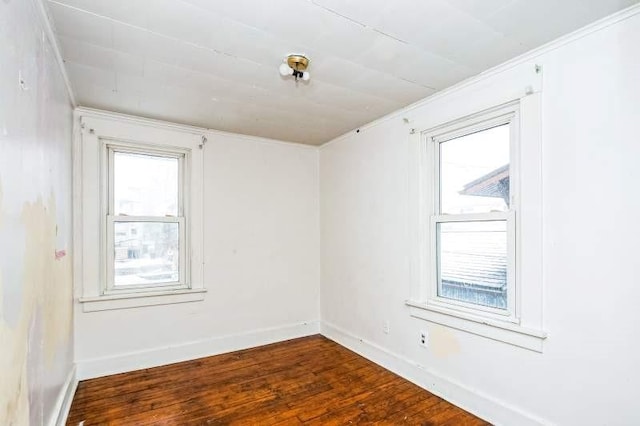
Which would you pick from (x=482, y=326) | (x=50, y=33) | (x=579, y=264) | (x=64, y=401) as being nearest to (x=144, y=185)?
(x=50, y=33)

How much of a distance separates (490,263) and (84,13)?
Result: 9.22 ft

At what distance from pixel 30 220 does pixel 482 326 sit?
2620 millimetres

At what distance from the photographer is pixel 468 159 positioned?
2562 mm

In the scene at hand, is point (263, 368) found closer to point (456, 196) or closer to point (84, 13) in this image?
point (456, 196)

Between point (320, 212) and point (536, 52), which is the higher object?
point (536, 52)

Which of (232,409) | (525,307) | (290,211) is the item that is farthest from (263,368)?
(525,307)

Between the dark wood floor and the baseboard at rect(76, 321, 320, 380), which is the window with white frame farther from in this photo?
the baseboard at rect(76, 321, 320, 380)

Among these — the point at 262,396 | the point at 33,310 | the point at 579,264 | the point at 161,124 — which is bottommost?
the point at 262,396

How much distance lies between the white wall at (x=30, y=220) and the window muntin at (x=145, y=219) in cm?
84

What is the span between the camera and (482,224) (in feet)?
7.97

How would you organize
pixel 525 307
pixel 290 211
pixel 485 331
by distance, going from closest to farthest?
pixel 525 307
pixel 485 331
pixel 290 211

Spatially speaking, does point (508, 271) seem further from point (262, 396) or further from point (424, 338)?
point (262, 396)

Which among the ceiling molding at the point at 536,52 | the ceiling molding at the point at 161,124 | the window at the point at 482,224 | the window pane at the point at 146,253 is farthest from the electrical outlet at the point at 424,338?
the ceiling molding at the point at 161,124

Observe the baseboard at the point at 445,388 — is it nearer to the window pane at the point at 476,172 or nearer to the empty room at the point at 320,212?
the empty room at the point at 320,212
